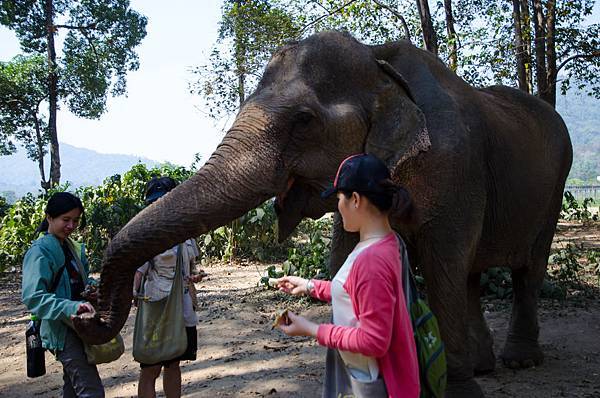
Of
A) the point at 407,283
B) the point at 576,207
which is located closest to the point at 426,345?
the point at 407,283

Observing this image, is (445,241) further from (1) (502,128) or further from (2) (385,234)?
(2) (385,234)

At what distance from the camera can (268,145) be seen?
332 cm

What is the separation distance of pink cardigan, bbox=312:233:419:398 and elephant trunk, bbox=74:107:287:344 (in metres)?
1.14

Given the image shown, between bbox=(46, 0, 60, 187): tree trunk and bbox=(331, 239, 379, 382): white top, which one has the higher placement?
bbox=(46, 0, 60, 187): tree trunk

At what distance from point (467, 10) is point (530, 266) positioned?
15.2 meters

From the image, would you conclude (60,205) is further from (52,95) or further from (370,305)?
(52,95)

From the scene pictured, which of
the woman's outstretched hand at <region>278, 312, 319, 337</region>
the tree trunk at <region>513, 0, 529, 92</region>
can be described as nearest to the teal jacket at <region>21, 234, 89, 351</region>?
the woman's outstretched hand at <region>278, 312, 319, 337</region>

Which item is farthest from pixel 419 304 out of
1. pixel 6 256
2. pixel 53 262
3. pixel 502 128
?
pixel 6 256

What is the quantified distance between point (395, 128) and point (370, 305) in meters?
1.71

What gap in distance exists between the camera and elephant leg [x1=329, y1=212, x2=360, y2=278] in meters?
4.05

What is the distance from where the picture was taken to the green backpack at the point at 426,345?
85.0 inches

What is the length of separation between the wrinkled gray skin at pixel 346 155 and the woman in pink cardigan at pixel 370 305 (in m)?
0.95

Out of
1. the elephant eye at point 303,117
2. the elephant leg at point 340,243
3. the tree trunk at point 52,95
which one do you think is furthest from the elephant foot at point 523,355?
the tree trunk at point 52,95

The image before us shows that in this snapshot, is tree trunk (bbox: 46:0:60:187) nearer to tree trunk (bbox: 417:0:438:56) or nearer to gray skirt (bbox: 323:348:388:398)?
tree trunk (bbox: 417:0:438:56)
